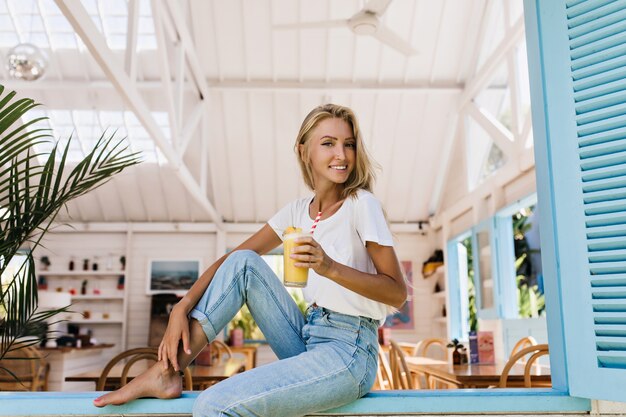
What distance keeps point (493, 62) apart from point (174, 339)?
6.84m

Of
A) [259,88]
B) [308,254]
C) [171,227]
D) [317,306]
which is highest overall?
[259,88]

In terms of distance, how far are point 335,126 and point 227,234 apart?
895 centimetres

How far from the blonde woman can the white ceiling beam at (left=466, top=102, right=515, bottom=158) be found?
5.18 m

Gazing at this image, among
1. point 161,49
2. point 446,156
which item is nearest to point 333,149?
point 161,49

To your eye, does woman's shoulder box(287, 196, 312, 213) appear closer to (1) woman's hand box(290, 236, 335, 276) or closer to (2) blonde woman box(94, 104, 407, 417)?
(2) blonde woman box(94, 104, 407, 417)

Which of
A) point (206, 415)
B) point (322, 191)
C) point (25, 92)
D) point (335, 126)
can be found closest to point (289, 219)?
point (322, 191)

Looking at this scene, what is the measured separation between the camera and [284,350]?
76.6 inches

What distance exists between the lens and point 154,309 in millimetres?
10008

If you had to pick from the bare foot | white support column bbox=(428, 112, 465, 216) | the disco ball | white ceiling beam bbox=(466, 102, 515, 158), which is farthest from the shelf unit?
the bare foot

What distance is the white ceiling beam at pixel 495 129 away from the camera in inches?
274

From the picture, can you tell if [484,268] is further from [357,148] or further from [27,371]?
[357,148]

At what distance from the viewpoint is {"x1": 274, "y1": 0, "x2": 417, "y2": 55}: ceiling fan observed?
5.38 m

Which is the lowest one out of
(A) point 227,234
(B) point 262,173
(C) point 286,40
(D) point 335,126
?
(D) point 335,126

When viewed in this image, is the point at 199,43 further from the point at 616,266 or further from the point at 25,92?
the point at 616,266
